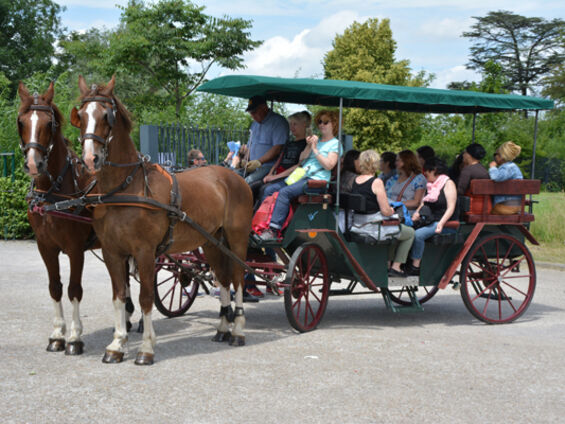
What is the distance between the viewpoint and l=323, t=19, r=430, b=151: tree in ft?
117

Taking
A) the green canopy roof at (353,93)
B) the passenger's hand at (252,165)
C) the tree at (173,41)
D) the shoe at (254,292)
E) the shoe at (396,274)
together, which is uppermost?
the tree at (173,41)

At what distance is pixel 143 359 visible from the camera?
559 centimetres

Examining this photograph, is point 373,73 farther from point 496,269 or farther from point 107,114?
point 107,114

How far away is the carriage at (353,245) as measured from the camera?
6.94m

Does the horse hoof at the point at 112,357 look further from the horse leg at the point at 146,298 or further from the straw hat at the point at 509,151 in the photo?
the straw hat at the point at 509,151

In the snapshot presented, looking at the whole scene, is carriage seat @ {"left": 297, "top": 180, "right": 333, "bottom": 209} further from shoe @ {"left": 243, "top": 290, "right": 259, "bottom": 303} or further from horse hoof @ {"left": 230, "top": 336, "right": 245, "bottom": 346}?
shoe @ {"left": 243, "top": 290, "right": 259, "bottom": 303}

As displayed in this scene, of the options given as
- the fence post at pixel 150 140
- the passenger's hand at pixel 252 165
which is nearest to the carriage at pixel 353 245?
the passenger's hand at pixel 252 165

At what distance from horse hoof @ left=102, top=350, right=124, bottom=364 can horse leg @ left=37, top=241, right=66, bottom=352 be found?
0.65 metres

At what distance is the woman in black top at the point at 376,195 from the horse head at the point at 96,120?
2896 millimetres

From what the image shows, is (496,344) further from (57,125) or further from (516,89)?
(516,89)

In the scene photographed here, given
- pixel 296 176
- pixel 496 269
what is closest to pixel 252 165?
pixel 296 176

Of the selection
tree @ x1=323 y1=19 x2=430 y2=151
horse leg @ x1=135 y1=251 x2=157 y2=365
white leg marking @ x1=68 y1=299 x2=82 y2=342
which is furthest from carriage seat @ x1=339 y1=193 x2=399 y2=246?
tree @ x1=323 y1=19 x2=430 y2=151

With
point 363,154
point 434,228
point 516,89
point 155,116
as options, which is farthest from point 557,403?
point 516,89

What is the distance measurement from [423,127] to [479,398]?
35185 mm
